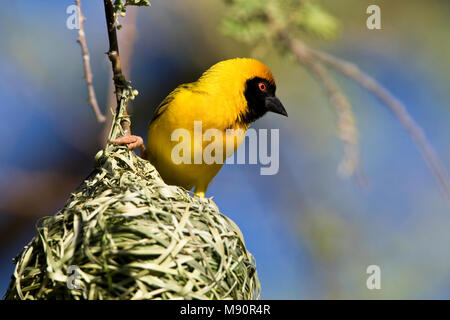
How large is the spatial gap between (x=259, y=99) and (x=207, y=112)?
49 cm

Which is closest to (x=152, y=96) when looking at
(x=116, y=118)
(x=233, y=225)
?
(x=116, y=118)

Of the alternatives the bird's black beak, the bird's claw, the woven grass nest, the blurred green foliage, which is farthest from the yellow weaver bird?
the woven grass nest

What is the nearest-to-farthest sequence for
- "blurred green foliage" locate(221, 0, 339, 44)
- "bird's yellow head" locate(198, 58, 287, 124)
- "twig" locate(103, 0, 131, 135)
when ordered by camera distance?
"twig" locate(103, 0, 131, 135) → "blurred green foliage" locate(221, 0, 339, 44) → "bird's yellow head" locate(198, 58, 287, 124)

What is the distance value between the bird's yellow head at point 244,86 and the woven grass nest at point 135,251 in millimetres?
1126

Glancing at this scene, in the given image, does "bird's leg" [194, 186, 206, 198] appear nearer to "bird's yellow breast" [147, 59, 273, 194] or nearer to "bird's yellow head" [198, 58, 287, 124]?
"bird's yellow breast" [147, 59, 273, 194]

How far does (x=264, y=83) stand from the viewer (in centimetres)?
333

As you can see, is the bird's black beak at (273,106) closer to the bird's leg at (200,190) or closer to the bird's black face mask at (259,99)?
the bird's black face mask at (259,99)

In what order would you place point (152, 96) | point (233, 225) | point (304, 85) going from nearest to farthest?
point (233, 225)
point (152, 96)
point (304, 85)

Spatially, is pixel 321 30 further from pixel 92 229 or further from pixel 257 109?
pixel 92 229

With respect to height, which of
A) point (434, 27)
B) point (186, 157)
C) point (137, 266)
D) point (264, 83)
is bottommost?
point (137, 266)

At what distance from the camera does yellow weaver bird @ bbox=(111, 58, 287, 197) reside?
291 cm

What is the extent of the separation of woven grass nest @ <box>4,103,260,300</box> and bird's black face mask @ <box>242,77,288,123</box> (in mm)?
1242

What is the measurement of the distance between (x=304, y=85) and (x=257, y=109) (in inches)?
41.4

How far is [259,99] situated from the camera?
3.28m
